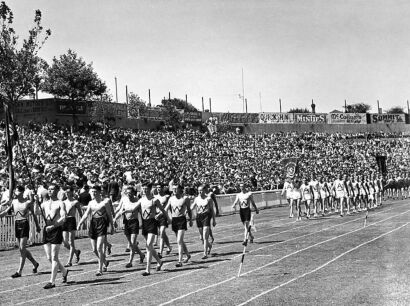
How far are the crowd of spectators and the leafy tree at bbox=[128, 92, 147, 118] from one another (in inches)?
213

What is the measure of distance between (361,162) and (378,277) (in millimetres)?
57000

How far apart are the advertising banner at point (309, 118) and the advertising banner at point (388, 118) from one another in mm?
10084

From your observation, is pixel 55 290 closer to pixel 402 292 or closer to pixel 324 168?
pixel 402 292

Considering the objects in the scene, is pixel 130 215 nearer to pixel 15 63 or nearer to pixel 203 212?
pixel 203 212

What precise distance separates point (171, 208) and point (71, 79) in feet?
131

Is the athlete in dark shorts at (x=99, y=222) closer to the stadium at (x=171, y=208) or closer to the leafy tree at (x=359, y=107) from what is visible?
the stadium at (x=171, y=208)

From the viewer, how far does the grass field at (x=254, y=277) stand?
10.9m

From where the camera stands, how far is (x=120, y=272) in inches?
590

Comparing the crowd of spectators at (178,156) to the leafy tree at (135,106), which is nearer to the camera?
the crowd of spectators at (178,156)

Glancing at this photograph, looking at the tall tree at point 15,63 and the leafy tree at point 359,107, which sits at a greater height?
the leafy tree at point 359,107

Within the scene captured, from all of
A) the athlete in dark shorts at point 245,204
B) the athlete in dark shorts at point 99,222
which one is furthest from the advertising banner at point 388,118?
the athlete in dark shorts at point 99,222

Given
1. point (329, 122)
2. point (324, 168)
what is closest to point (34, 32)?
point (324, 168)

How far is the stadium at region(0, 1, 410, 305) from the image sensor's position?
41.1ft

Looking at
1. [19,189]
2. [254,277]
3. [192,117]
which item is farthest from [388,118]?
[19,189]
